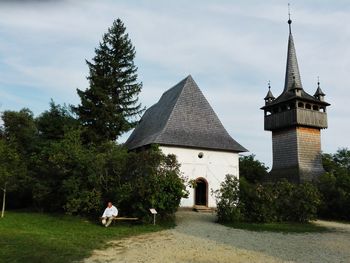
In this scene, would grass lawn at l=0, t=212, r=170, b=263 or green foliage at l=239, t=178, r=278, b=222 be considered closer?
grass lawn at l=0, t=212, r=170, b=263

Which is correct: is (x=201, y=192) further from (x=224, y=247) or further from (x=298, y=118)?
(x=224, y=247)

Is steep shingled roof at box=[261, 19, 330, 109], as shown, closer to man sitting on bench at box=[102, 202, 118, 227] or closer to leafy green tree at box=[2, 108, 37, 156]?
leafy green tree at box=[2, 108, 37, 156]

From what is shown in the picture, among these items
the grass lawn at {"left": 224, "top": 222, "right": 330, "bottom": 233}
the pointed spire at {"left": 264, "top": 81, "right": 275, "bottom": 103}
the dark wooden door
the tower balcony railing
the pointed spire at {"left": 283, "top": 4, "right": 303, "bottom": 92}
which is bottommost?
the grass lawn at {"left": 224, "top": 222, "right": 330, "bottom": 233}

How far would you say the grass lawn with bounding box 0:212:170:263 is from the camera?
35.3ft

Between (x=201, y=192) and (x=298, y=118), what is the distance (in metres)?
14.0

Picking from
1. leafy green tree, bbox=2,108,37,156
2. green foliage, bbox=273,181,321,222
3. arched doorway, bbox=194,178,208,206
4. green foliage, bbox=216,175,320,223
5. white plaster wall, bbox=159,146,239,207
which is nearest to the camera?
green foliage, bbox=216,175,320,223

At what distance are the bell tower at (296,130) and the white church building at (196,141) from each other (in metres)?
9.58

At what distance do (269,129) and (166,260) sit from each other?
3204cm

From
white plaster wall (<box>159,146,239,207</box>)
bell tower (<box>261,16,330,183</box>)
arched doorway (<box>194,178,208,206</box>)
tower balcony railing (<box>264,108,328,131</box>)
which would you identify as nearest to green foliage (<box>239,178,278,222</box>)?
white plaster wall (<box>159,146,239,207</box>)

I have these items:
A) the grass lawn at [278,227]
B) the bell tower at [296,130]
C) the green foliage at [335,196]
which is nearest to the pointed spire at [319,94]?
the bell tower at [296,130]

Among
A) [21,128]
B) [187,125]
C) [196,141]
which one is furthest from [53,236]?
[21,128]

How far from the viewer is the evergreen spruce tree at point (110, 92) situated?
1193 inches

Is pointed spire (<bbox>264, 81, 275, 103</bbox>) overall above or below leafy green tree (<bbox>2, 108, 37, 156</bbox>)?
above

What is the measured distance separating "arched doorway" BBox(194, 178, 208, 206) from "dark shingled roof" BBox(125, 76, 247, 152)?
2498mm
